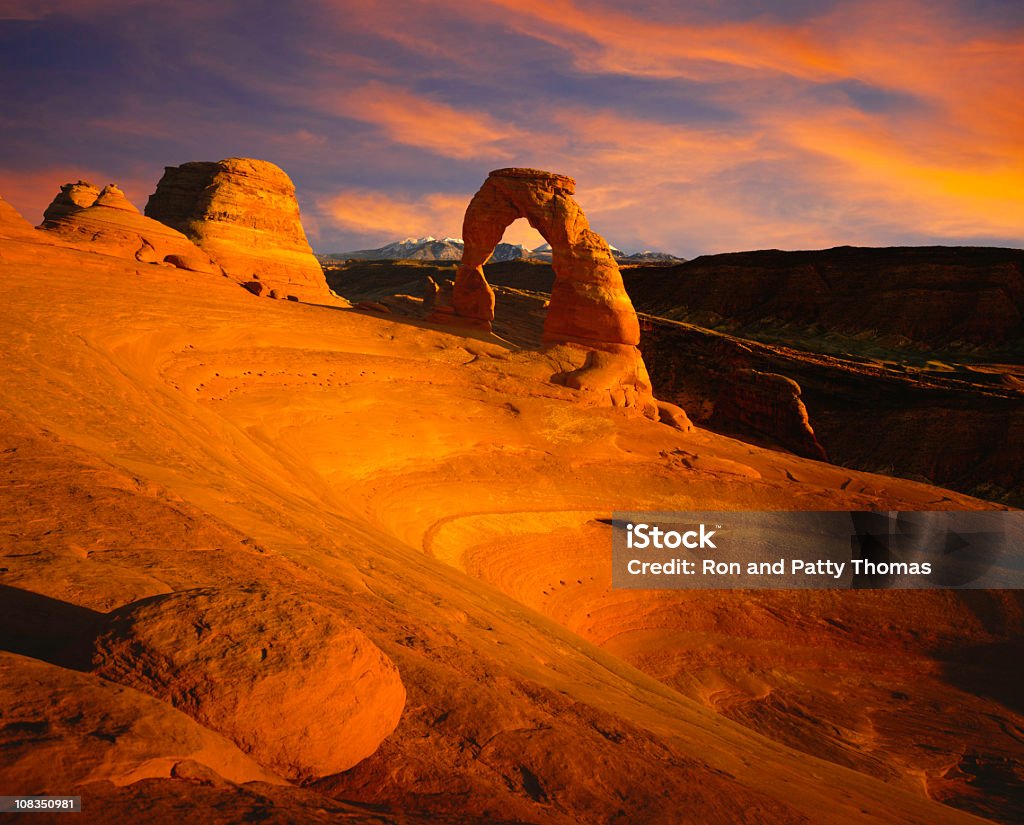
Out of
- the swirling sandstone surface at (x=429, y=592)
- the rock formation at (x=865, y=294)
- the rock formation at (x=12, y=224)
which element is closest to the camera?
the swirling sandstone surface at (x=429, y=592)

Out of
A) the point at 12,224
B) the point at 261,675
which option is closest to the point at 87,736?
the point at 261,675

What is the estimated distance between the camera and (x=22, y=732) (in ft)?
8.13

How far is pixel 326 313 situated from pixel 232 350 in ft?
12.6

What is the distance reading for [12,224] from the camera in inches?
727

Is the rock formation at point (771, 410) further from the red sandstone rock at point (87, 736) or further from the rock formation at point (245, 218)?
the red sandstone rock at point (87, 736)

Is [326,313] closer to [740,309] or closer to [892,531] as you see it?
[892,531]

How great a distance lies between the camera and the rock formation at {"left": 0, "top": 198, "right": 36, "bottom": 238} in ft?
57.9

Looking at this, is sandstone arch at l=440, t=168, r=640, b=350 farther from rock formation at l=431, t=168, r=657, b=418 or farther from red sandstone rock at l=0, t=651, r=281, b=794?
red sandstone rock at l=0, t=651, r=281, b=794

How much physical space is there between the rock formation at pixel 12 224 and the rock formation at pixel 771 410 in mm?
26841

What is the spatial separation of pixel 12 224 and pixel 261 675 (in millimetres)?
20938

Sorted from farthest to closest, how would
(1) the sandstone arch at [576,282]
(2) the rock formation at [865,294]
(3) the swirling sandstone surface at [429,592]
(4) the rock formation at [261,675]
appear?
(2) the rock formation at [865,294] < (1) the sandstone arch at [576,282] < (3) the swirling sandstone surface at [429,592] < (4) the rock formation at [261,675]

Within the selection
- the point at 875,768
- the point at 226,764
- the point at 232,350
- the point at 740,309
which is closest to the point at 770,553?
the point at 875,768

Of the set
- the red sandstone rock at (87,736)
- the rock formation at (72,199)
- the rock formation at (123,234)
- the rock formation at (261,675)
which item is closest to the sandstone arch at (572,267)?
the rock formation at (123,234)

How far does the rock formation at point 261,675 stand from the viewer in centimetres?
307
